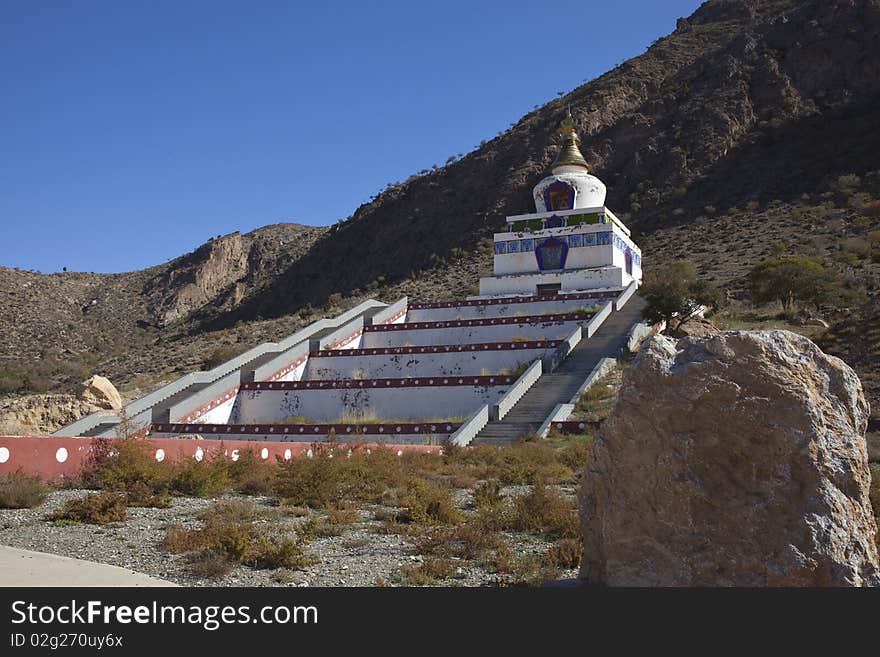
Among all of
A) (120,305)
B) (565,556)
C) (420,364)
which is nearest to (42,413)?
(420,364)

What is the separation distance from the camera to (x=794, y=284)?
23.5 m

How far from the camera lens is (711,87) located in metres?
57.7

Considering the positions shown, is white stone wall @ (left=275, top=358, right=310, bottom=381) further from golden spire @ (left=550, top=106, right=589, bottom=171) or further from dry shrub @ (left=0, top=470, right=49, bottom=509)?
golden spire @ (left=550, top=106, right=589, bottom=171)

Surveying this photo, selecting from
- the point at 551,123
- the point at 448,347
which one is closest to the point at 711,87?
the point at 551,123

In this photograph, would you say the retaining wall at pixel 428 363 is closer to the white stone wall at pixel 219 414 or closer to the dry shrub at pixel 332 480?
the white stone wall at pixel 219 414

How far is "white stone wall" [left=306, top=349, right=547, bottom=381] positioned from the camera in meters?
21.0

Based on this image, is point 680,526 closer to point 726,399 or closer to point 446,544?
point 726,399

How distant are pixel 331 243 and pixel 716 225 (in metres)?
33.0

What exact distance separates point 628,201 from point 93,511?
49692mm

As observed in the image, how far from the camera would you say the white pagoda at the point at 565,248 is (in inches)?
1161

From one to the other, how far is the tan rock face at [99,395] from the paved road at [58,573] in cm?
1599

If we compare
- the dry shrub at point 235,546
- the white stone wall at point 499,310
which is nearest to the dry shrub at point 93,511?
the dry shrub at point 235,546

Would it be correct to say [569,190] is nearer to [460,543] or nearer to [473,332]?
[473,332]

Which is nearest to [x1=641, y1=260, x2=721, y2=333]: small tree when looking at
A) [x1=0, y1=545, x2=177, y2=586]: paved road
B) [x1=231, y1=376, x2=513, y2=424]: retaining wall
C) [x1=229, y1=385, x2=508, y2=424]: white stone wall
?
[x1=231, y1=376, x2=513, y2=424]: retaining wall
